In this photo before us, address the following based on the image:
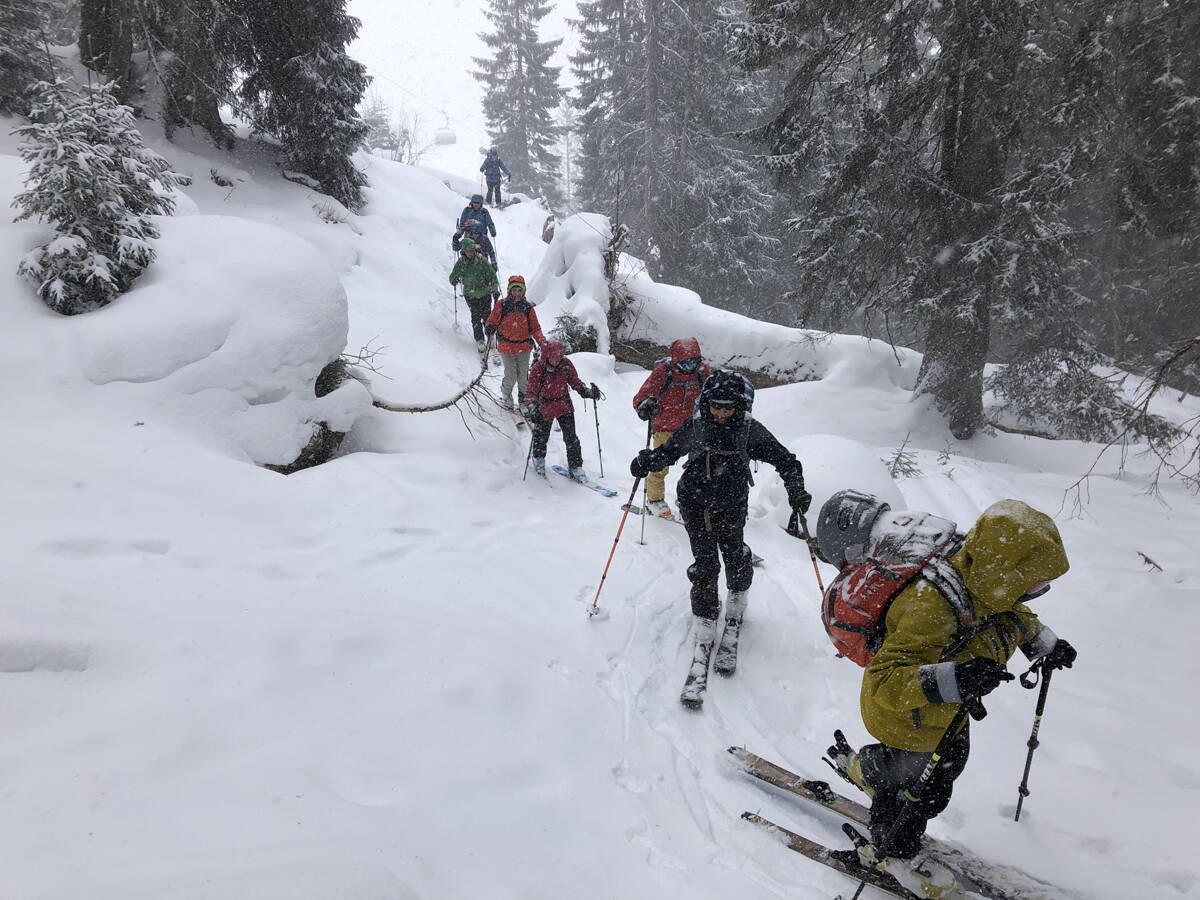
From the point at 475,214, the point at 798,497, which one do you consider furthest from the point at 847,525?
the point at 475,214

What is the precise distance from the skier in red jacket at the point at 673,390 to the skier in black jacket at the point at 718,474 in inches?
64.3

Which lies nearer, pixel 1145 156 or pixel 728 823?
pixel 728 823

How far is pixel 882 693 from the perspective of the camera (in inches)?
96.5

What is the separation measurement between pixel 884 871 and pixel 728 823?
79cm

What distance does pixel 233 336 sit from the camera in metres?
5.62

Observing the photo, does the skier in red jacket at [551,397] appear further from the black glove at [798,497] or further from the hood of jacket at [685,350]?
the black glove at [798,497]

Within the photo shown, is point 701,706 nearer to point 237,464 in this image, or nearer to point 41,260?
point 237,464

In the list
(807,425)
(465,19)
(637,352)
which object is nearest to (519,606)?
(807,425)

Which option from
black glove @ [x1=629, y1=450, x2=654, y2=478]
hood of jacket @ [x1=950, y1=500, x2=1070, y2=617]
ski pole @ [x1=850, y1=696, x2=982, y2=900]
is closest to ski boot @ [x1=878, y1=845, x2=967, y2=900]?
ski pole @ [x1=850, y1=696, x2=982, y2=900]

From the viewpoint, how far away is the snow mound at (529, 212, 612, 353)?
41.6 ft

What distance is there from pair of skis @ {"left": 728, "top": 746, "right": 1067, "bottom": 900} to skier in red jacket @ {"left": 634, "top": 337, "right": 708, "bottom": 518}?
3.25 m

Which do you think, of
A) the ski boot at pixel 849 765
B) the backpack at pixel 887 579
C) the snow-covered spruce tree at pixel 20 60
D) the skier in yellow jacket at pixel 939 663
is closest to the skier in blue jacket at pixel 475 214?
the snow-covered spruce tree at pixel 20 60

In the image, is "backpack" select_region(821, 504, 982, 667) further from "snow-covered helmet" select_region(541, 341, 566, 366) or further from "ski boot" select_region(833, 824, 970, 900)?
"snow-covered helmet" select_region(541, 341, 566, 366)

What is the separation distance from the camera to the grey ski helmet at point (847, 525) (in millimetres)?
2775
